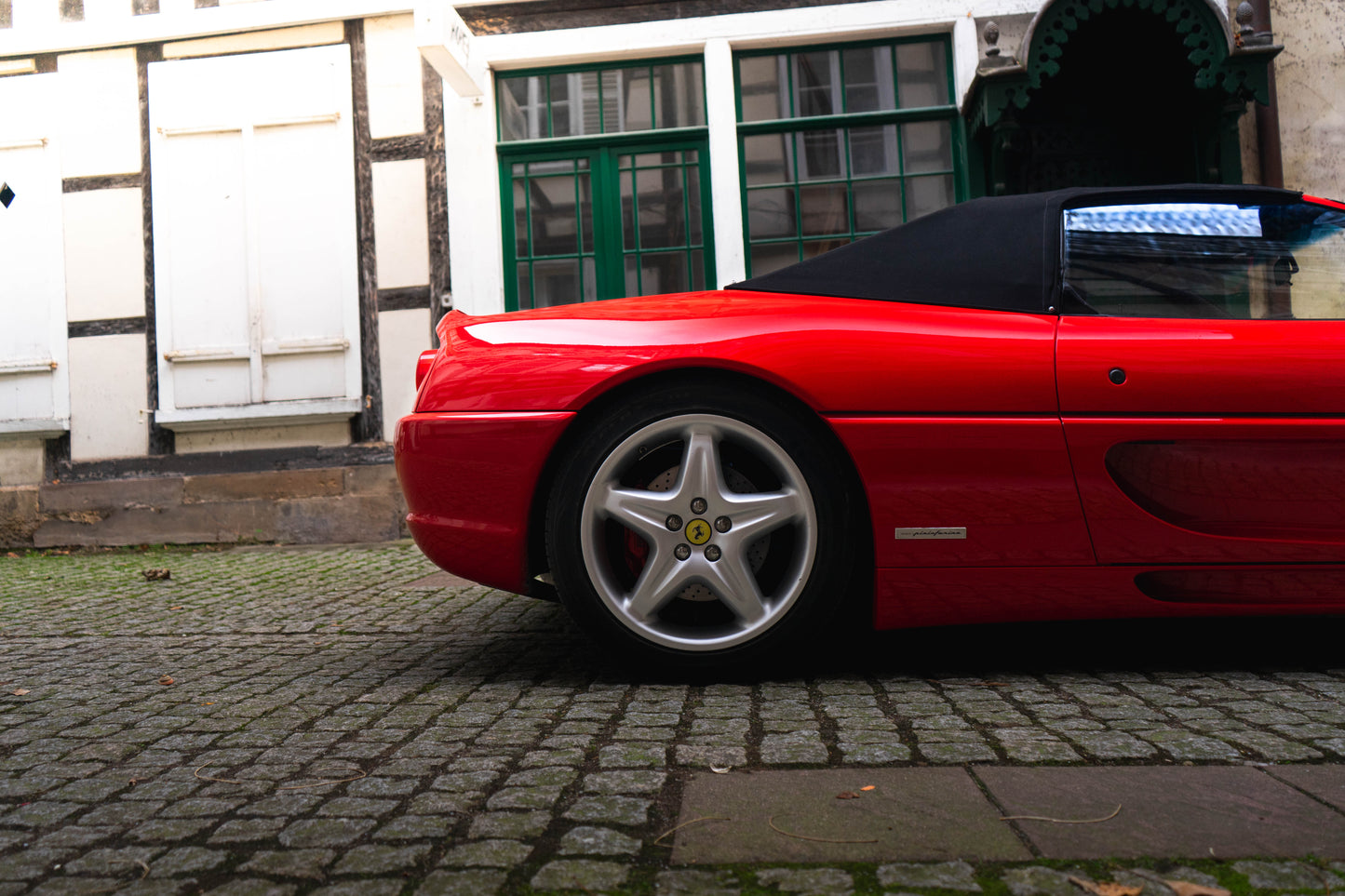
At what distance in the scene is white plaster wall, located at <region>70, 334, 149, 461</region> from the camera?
788 cm

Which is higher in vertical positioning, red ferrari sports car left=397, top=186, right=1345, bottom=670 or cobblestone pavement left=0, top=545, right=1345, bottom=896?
red ferrari sports car left=397, top=186, right=1345, bottom=670

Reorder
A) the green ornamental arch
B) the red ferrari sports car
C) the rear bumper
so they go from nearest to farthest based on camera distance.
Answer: the red ferrari sports car
the rear bumper
the green ornamental arch

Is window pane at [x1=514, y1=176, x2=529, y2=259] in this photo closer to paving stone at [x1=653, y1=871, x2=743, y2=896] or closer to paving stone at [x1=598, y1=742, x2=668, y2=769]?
paving stone at [x1=598, y1=742, x2=668, y2=769]

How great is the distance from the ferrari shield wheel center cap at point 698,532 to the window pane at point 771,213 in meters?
5.56

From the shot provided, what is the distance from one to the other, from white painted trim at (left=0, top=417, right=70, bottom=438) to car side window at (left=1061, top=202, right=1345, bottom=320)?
7.92 metres

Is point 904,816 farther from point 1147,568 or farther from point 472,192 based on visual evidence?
point 472,192

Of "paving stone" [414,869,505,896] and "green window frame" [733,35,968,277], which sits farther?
"green window frame" [733,35,968,277]

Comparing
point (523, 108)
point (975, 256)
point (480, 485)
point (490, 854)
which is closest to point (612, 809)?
point (490, 854)

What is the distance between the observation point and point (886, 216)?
762cm

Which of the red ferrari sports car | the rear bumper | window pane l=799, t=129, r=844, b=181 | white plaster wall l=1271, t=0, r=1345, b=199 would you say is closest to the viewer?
the red ferrari sports car

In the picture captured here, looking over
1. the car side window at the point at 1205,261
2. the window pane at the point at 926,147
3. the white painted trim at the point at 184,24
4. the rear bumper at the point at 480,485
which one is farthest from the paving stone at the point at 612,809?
the white painted trim at the point at 184,24

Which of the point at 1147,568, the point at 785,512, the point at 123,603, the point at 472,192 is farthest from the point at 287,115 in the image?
the point at 1147,568

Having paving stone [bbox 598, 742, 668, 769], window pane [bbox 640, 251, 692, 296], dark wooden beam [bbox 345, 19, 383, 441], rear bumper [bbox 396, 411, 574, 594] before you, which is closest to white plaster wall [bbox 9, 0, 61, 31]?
dark wooden beam [bbox 345, 19, 383, 441]

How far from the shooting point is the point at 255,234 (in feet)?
25.4
